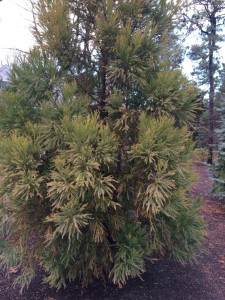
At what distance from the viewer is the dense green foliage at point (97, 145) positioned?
240 centimetres

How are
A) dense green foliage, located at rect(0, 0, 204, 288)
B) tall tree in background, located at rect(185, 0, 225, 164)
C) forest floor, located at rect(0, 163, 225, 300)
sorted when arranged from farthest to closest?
tall tree in background, located at rect(185, 0, 225, 164)
forest floor, located at rect(0, 163, 225, 300)
dense green foliage, located at rect(0, 0, 204, 288)

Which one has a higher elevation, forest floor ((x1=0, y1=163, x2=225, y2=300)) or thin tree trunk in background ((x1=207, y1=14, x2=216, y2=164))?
Result: thin tree trunk in background ((x1=207, y1=14, x2=216, y2=164))

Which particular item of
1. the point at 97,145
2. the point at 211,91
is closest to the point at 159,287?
the point at 97,145

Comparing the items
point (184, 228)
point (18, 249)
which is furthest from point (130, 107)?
point (18, 249)

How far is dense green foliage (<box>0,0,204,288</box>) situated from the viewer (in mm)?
2400

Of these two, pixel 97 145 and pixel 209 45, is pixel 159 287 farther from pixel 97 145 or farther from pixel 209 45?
pixel 209 45

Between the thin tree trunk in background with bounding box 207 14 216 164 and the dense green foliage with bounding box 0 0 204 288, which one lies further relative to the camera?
the thin tree trunk in background with bounding box 207 14 216 164

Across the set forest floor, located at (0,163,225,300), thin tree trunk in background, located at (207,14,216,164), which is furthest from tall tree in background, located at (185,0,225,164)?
forest floor, located at (0,163,225,300)

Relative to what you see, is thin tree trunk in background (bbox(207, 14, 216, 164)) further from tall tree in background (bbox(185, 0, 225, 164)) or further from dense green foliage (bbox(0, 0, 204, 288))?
dense green foliage (bbox(0, 0, 204, 288))

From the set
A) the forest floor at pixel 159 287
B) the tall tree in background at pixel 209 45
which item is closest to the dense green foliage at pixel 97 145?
the forest floor at pixel 159 287

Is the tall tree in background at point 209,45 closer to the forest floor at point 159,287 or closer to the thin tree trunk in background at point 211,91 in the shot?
the thin tree trunk in background at point 211,91

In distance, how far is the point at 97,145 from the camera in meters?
2.38

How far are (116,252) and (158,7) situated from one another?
212 cm

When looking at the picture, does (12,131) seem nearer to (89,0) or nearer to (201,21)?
(89,0)
